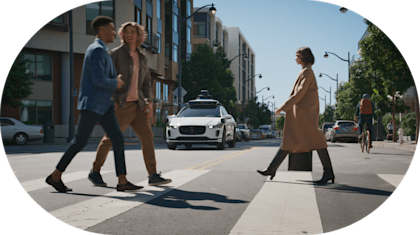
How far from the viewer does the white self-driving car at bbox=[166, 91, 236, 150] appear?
8.82 meters

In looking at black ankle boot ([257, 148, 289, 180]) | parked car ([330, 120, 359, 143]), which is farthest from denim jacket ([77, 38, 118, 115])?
parked car ([330, 120, 359, 143])

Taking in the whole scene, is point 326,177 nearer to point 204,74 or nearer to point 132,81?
point 132,81

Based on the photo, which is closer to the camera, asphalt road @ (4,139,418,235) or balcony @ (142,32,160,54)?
asphalt road @ (4,139,418,235)

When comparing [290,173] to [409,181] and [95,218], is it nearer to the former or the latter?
[409,181]

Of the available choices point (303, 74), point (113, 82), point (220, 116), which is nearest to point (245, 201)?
point (303, 74)

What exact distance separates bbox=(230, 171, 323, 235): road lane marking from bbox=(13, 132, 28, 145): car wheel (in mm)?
16400

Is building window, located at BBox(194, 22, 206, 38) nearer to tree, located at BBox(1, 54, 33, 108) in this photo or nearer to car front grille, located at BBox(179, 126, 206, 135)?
tree, located at BBox(1, 54, 33, 108)

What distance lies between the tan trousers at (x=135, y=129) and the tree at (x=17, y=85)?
18440 mm

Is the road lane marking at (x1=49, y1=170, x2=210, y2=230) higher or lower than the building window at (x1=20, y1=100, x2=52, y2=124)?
lower

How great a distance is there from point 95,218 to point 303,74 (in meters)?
2.47

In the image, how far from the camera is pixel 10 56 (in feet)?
11.3

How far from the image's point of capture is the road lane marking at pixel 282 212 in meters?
3.24

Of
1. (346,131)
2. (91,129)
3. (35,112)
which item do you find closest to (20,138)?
(35,112)

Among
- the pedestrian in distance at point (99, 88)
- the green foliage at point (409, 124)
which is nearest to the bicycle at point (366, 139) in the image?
the pedestrian in distance at point (99, 88)
